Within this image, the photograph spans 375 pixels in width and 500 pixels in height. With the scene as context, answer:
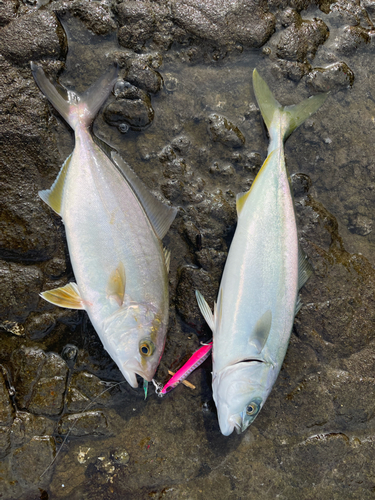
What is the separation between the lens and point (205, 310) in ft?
8.06

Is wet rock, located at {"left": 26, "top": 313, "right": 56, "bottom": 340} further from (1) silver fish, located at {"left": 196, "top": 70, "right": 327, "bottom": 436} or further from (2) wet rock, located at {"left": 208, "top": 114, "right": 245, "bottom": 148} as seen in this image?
(2) wet rock, located at {"left": 208, "top": 114, "right": 245, "bottom": 148}

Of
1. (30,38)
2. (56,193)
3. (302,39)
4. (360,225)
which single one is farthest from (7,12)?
(360,225)

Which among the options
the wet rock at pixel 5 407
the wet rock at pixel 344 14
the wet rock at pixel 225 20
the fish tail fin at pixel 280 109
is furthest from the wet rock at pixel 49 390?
the wet rock at pixel 344 14

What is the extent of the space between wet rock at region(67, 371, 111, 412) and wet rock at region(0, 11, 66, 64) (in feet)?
6.95

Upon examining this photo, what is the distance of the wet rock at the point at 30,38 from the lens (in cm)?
242

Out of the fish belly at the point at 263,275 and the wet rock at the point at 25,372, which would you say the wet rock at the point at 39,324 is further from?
the fish belly at the point at 263,275

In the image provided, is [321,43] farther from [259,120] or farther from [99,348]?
[99,348]

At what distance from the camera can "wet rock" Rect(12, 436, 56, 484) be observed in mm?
2424

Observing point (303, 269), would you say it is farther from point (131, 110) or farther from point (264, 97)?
point (131, 110)

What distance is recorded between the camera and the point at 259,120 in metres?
2.69

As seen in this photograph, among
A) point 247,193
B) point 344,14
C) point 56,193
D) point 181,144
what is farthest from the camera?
point 344,14

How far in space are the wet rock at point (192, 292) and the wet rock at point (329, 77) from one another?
1569 mm

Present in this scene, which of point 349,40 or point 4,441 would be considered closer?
point 4,441

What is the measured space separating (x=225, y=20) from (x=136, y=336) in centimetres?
219
